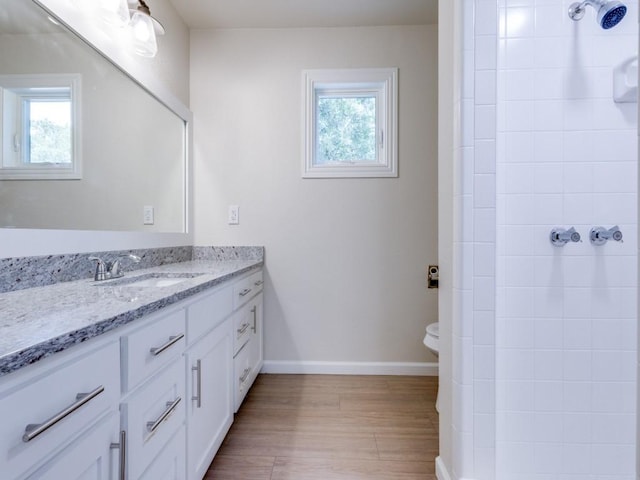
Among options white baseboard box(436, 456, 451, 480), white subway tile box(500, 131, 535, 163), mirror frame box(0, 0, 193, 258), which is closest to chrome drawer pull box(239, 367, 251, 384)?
mirror frame box(0, 0, 193, 258)

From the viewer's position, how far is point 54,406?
574mm

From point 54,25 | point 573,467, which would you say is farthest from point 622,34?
point 54,25

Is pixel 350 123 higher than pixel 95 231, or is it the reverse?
pixel 350 123

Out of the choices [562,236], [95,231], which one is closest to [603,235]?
[562,236]

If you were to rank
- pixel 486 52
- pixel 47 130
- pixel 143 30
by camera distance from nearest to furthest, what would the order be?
pixel 486 52
pixel 47 130
pixel 143 30

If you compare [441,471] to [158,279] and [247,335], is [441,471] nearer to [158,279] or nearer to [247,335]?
[247,335]

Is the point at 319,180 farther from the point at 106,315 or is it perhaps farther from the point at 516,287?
the point at 106,315

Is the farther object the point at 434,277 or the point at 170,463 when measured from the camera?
the point at 434,277

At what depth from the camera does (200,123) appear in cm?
234

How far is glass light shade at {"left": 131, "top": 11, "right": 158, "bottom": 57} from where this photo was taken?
1570 mm

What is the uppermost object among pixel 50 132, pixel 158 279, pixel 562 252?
pixel 50 132

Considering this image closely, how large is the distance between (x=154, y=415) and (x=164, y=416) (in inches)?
1.8

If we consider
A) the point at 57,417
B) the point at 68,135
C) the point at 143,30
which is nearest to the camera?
the point at 57,417

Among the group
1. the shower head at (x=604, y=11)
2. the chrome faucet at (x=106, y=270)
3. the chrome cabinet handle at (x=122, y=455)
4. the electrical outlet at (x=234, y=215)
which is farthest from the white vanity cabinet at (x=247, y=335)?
the shower head at (x=604, y=11)
